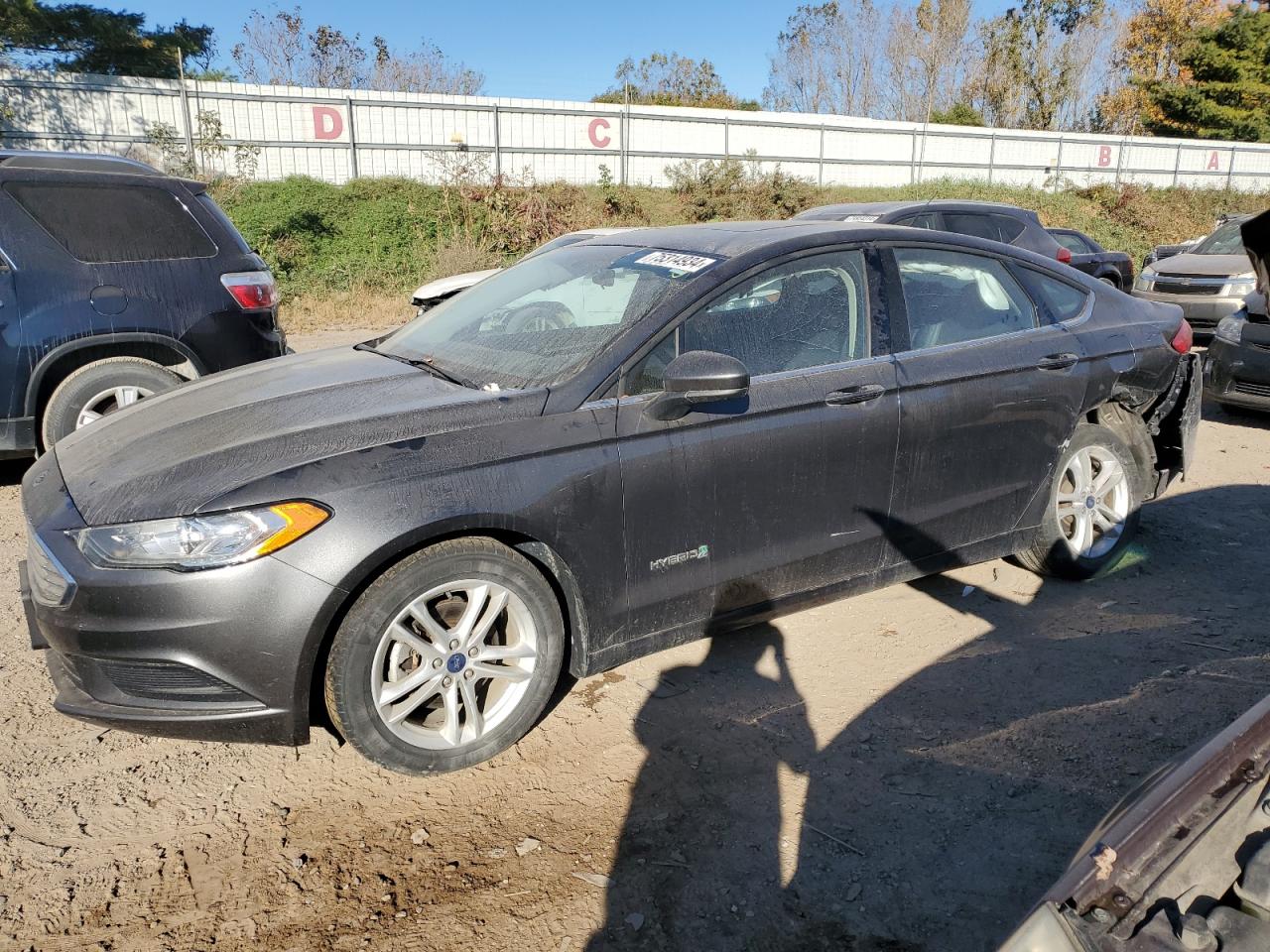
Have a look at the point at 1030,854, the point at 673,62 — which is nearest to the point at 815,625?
the point at 1030,854

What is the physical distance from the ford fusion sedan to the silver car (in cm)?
814

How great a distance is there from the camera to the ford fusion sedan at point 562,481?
266 centimetres

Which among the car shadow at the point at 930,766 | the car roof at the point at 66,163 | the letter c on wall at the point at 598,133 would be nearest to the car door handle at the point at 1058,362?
the car shadow at the point at 930,766

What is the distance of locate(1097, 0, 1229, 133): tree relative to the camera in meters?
44.4

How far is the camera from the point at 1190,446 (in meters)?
4.90

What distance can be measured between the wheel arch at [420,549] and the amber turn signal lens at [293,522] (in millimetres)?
181

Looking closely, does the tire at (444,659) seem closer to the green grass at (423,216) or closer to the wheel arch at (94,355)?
the wheel arch at (94,355)

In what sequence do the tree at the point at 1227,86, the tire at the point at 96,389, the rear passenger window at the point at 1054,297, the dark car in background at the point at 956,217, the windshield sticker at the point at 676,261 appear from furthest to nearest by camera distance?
the tree at the point at 1227,86 → the dark car in background at the point at 956,217 → the tire at the point at 96,389 → the rear passenger window at the point at 1054,297 → the windshield sticker at the point at 676,261

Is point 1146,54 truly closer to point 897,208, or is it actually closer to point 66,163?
point 897,208

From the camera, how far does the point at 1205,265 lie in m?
11.5

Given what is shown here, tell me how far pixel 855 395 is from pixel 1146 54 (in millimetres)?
53633

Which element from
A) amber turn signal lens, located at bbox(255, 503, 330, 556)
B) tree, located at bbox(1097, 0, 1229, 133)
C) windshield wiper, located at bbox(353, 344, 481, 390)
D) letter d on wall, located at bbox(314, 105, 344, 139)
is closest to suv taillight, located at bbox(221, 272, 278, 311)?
windshield wiper, located at bbox(353, 344, 481, 390)

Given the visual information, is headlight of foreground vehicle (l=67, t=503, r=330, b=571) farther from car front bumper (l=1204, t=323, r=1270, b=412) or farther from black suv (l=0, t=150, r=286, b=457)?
car front bumper (l=1204, t=323, r=1270, b=412)

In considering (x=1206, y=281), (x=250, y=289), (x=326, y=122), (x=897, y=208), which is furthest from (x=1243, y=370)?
(x=326, y=122)
